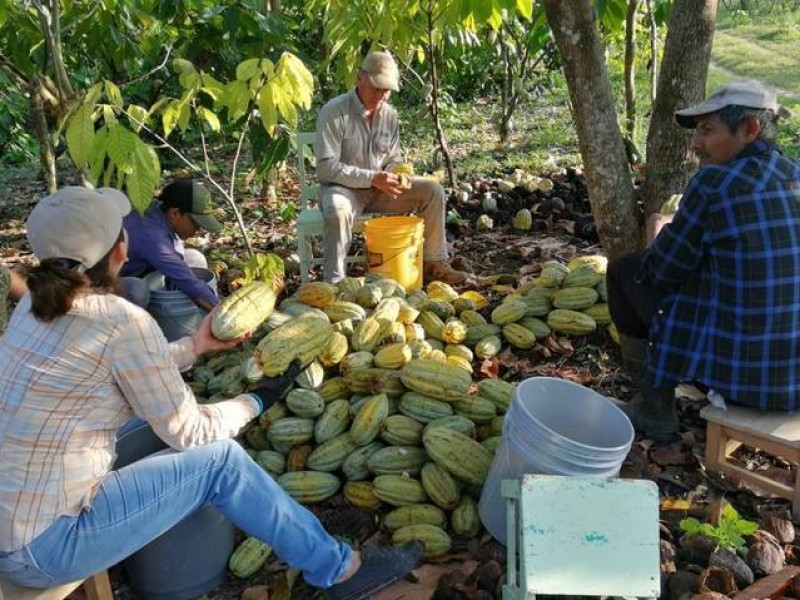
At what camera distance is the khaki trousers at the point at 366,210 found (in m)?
5.39

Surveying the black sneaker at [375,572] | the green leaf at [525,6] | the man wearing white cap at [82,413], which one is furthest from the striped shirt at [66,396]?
the green leaf at [525,6]

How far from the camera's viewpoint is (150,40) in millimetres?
7324

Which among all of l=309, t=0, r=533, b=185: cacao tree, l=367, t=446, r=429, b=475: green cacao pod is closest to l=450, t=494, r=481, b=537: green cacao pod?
l=367, t=446, r=429, b=475: green cacao pod

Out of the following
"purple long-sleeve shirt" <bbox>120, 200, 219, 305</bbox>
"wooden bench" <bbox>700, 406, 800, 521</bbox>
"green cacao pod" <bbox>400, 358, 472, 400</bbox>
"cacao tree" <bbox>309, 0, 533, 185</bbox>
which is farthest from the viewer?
"cacao tree" <bbox>309, 0, 533, 185</bbox>

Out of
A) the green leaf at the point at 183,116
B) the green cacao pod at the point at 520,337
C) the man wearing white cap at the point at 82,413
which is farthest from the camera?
the green cacao pod at the point at 520,337

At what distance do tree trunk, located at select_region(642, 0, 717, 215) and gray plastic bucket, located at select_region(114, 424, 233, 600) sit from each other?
297 centimetres

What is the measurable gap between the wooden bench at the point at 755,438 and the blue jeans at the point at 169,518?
1698 millimetres

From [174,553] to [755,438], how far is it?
240 cm

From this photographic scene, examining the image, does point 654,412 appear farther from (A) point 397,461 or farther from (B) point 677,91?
(B) point 677,91

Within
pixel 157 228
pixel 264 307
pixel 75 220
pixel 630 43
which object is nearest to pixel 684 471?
pixel 264 307

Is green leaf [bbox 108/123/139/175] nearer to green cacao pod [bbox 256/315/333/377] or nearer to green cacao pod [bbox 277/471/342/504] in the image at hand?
green cacao pod [bbox 256/315/333/377]

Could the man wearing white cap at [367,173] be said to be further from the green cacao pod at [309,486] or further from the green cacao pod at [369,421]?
the green cacao pod at [309,486]

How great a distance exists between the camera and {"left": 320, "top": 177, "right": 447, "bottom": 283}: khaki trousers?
539 cm

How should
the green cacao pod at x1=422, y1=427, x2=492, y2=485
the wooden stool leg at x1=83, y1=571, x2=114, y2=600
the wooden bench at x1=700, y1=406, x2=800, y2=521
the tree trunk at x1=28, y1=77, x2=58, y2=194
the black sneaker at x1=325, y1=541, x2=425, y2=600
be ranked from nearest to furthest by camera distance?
1. the wooden stool leg at x1=83, y1=571, x2=114, y2=600
2. the black sneaker at x1=325, y1=541, x2=425, y2=600
3. the wooden bench at x1=700, y1=406, x2=800, y2=521
4. the green cacao pod at x1=422, y1=427, x2=492, y2=485
5. the tree trunk at x1=28, y1=77, x2=58, y2=194
